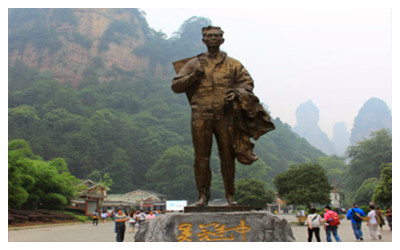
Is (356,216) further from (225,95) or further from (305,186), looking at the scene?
(305,186)

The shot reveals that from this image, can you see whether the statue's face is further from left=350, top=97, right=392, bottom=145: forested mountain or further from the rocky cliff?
left=350, top=97, right=392, bottom=145: forested mountain

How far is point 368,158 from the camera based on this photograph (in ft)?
164

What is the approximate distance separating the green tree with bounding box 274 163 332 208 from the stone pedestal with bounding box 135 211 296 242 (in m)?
20.0

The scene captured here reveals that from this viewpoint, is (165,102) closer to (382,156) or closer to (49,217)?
(382,156)

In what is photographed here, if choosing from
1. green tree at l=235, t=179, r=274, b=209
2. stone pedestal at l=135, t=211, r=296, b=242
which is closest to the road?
stone pedestal at l=135, t=211, r=296, b=242

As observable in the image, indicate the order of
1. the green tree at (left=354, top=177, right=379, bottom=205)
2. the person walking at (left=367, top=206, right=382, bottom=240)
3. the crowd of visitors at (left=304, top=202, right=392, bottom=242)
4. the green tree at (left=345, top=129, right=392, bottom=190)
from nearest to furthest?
1. the crowd of visitors at (left=304, top=202, right=392, bottom=242)
2. the person walking at (left=367, top=206, right=382, bottom=240)
3. the green tree at (left=354, top=177, right=379, bottom=205)
4. the green tree at (left=345, top=129, right=392, bottom=190)

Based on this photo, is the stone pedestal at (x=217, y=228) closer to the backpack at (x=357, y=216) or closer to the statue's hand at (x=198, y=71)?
the statue's hand at (x=198, y=71)

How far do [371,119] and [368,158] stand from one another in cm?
11828

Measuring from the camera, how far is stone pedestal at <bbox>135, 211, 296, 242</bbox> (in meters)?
4.84

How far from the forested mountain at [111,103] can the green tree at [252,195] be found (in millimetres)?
27323

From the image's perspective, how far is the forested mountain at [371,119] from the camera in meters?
156

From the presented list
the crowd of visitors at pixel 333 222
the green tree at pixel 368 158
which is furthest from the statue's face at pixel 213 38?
the green tree at pixel 368 158

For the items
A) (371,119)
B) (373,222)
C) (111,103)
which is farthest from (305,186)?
(371,119)

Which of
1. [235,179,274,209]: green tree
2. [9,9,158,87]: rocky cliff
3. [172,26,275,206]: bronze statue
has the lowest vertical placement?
[235,179,274,209]: green tree
